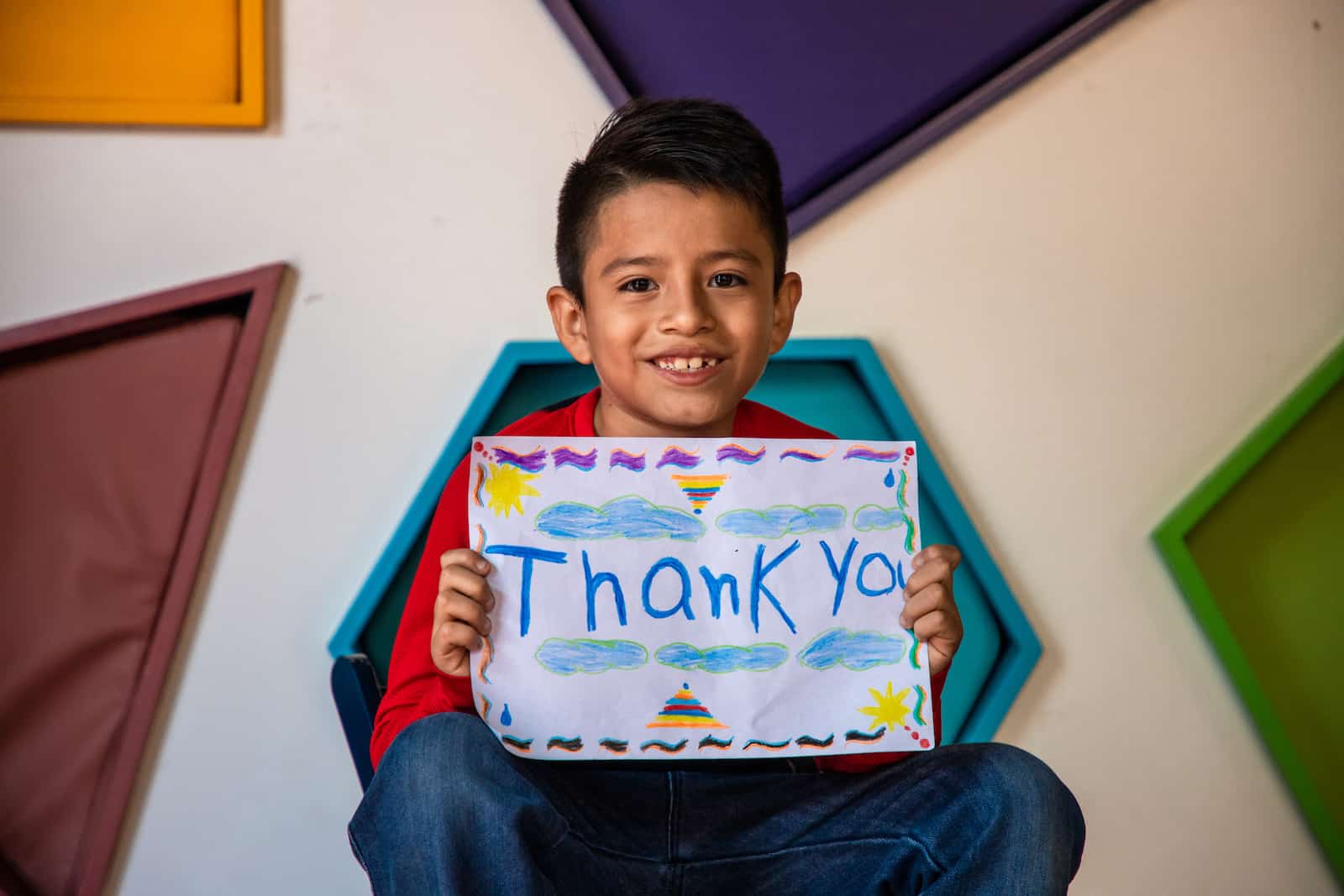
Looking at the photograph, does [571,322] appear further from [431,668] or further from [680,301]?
[431,668]

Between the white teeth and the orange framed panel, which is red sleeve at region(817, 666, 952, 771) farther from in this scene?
the orange framed panel

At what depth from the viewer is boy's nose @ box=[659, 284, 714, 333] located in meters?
0.86

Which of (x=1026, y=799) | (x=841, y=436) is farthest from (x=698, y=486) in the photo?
(x=841, y=436)

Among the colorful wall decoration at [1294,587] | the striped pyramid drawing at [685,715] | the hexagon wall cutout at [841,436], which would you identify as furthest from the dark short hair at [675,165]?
the colorful wall decoration at [1294,587]

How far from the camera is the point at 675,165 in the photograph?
903 millimetres

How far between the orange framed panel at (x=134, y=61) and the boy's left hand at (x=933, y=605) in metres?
0.87

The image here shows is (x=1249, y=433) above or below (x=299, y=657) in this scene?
above

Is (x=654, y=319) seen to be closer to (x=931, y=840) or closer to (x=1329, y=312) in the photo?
(x=931, y=840)

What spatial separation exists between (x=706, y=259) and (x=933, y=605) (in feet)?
1.10

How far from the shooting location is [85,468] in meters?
1.16

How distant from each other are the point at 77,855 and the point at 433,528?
2.05 feet

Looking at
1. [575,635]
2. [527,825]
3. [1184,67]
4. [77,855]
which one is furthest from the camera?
[1184,67]

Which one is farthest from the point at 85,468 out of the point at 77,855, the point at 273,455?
the point at 77,855

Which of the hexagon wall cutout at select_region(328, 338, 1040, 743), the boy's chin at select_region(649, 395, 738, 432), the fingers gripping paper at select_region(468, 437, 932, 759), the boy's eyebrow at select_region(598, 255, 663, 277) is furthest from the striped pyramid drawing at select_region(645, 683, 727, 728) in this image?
the hexagon wall cutout at select_region(328, 338, 1040, 743)
